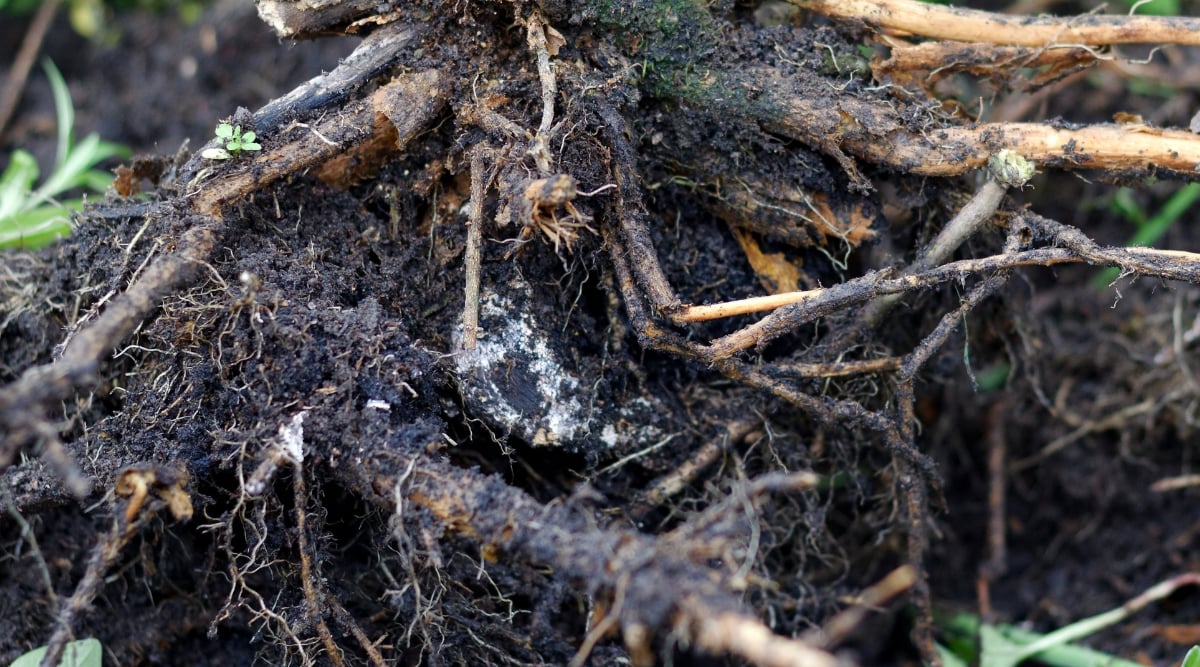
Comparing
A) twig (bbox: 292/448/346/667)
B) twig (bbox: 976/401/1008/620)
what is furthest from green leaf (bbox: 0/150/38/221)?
twig (bbox: 976/401/1008/620)

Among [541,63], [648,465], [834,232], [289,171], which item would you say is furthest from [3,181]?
[834,232]

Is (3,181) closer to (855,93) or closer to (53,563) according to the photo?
(53,563)

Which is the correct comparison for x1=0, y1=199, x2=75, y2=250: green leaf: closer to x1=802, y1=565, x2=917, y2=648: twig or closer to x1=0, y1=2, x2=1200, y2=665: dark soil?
x1=0, y1=2, x2=1200, y2=665: dark soil

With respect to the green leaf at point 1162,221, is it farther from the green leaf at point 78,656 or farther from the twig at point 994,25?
the green leaf at point 78,656

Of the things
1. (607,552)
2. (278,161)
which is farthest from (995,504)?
(278,161)

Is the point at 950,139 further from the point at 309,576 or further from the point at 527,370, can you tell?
the point at 309,576

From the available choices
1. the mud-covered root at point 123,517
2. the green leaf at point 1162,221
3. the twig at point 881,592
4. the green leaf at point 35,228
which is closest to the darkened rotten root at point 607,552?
the mud-covered root at point 123,517
